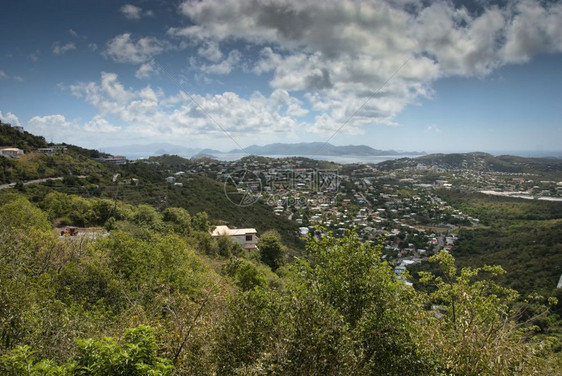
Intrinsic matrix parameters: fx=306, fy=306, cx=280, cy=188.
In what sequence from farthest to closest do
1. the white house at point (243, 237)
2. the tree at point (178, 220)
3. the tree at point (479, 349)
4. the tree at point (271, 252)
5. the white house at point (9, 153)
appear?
the white house at point (9, 153) < the white house at point (243, 237) < the tree at point (271, 252) < the tree at point (178, 220) < the tree at point (479, 349)

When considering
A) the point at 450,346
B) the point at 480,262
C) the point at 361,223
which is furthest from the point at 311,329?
the point at 361,223

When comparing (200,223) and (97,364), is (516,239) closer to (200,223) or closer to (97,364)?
(200,223)

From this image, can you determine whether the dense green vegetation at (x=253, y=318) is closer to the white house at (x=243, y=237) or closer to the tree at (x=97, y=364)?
the tree at (x=97, y=364)

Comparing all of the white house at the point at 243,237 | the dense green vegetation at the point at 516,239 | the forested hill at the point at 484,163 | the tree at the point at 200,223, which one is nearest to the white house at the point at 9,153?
the tree at the point at 200,223

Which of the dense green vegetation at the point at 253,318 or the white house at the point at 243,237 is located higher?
the dense green vegetation at the point at 253,318

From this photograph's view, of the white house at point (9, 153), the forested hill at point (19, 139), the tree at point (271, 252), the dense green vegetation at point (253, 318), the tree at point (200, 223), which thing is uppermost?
the forested hill at point (19, 139)

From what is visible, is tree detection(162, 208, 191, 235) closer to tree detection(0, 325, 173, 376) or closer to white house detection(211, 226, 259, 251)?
white house detection(211, 226, 259, 251)

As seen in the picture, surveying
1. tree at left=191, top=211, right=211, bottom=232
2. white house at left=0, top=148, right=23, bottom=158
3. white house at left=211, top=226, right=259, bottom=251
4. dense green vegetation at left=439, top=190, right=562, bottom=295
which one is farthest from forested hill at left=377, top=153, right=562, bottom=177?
white house at left=0, top=148, right=23, bottom=158

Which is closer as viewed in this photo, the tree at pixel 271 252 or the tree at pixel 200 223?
the tree at pixel 271 252

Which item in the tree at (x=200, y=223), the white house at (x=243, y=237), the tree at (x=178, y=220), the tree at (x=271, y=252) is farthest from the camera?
the white house at (x=243, y=237)

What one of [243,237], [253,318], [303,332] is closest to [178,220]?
[243,237]

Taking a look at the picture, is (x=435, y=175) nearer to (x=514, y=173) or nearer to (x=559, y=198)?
(x=514, y=173)
